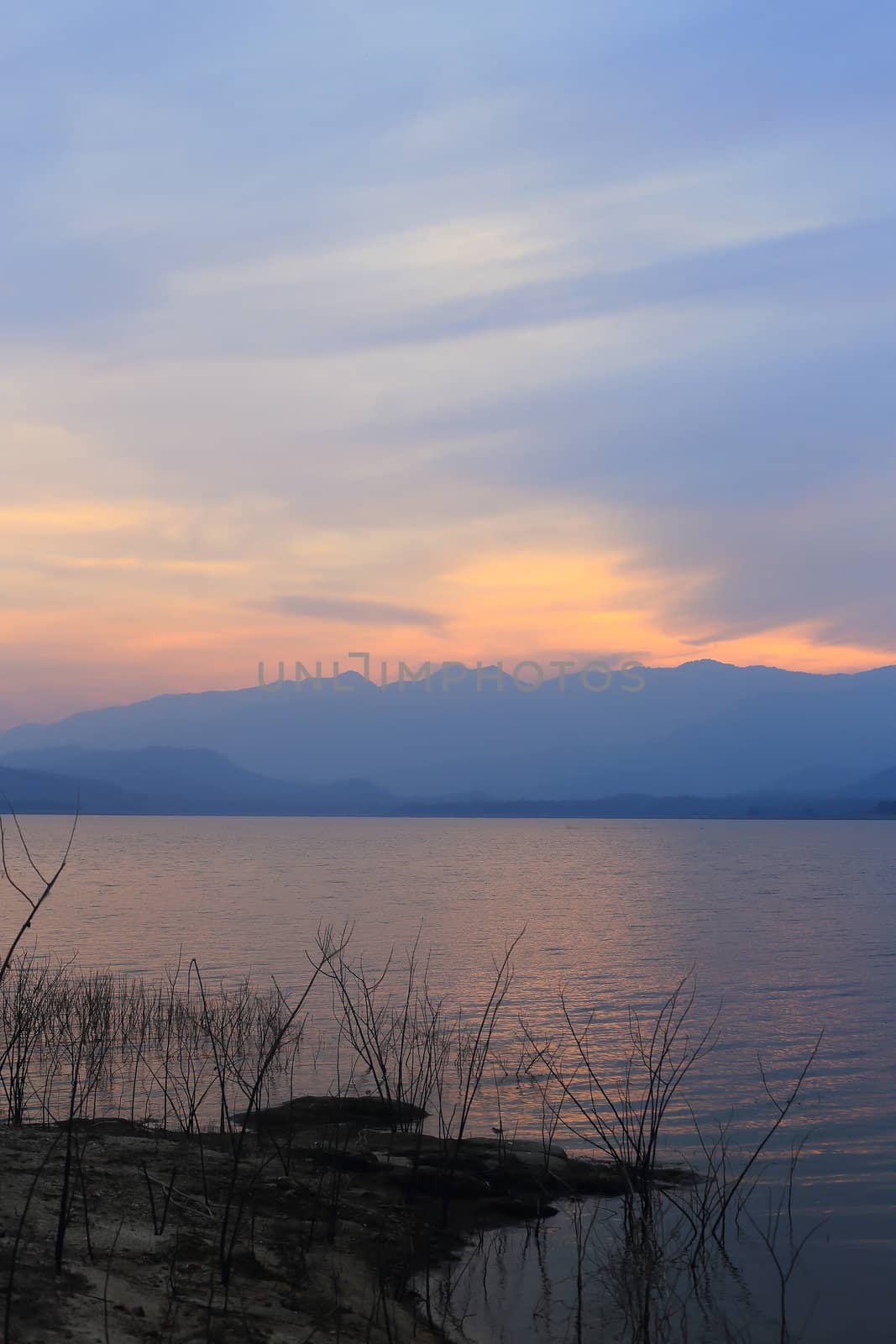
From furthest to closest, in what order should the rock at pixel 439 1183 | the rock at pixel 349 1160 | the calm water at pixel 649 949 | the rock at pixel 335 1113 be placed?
the rock at pixel 335 1113
the calm water at pixel 649 949
the rock at pixel 349 1160
the rock at pixel 439 1183

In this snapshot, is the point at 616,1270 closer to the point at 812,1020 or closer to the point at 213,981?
the point at 812,1020

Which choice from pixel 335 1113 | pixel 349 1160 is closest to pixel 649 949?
pixel 335 1113

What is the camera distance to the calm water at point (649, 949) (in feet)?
41.7

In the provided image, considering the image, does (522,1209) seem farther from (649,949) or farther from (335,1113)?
(649,949)

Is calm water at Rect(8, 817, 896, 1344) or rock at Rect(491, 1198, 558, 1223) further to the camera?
calm water at Rect(8, 817, 896, 1344)

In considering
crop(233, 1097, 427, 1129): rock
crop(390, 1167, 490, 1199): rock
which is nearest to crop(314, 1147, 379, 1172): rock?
crop(390, 1167, 490, 1199): rock

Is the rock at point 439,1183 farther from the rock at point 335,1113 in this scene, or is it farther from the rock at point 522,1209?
the rock at point 335,1113

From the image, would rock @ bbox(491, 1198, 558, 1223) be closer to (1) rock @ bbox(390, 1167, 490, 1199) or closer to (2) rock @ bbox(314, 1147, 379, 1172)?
(1) rock @ bbox(390, 1167, 490, 1199)

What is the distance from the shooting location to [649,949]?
43.9m

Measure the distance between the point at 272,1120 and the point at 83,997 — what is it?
11862 millimetres

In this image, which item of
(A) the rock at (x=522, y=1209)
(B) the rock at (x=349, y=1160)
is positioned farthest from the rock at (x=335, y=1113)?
(A) the rock at (x=522, y=1209)

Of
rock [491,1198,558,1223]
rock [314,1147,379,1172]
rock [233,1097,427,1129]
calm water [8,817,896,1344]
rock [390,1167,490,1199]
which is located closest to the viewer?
rock [491,1198,558,1223]

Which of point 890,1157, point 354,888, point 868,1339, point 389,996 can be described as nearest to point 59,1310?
point 868,1339

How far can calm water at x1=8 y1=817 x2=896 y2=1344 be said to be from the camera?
12711 millimetres
